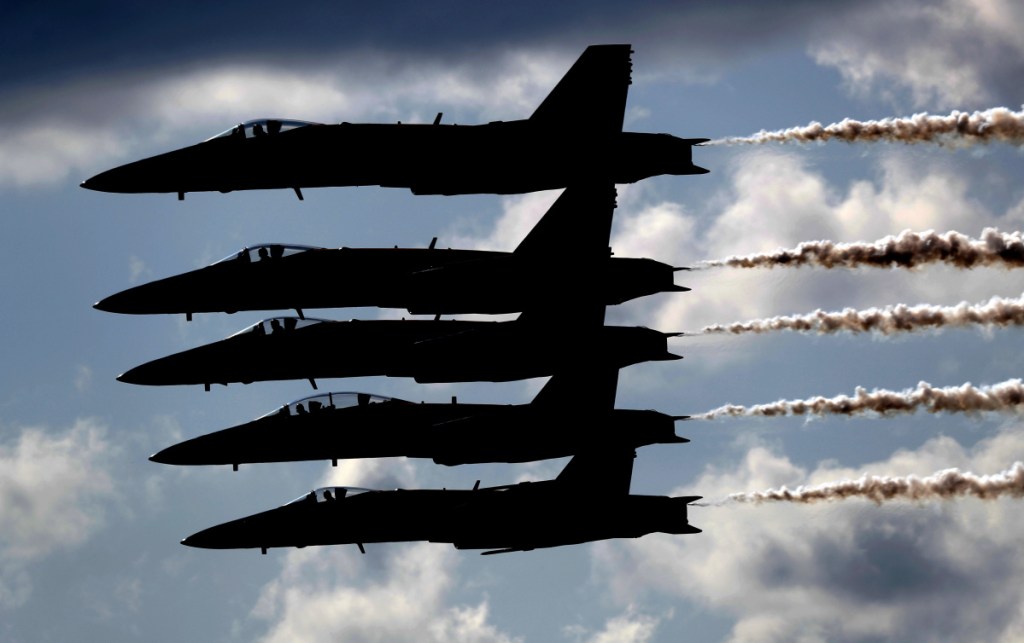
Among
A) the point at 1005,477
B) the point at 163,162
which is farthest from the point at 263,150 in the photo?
the point at 1005,477

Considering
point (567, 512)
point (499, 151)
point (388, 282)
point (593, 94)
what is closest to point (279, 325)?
point (388, 282)

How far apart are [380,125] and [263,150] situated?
4.32 m

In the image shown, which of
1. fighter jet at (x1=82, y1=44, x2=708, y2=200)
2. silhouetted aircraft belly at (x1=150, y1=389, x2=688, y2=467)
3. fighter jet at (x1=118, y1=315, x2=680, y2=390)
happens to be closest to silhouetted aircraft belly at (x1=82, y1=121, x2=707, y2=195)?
fighter jet at (x1=82, y1=44, x2=708, y2=200)

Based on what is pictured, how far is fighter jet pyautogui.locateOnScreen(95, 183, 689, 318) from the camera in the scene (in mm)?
50125

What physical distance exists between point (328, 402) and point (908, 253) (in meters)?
22.2

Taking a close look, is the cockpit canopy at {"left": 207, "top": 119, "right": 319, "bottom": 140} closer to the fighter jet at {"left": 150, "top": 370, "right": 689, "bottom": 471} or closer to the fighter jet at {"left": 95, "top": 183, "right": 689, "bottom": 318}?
the fighter jet at {"left": 95, "top": 183, "right": 689, "bottom": 318}

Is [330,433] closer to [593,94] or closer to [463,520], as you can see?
[463,520]

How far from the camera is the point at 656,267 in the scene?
166 feet

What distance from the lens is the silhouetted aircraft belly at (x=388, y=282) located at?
5031 cm

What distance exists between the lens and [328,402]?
2290 inches

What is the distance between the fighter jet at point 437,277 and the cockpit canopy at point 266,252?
0.04 meters

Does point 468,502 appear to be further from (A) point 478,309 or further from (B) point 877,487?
(B) point 877,487

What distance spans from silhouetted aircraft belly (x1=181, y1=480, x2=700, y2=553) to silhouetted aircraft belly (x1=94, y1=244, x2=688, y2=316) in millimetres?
7503

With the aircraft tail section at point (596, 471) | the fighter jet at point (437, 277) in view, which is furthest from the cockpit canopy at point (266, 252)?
the aircraft tail section at point (596, 471)
